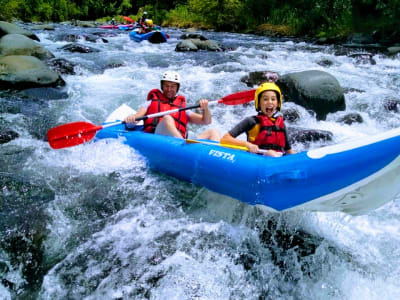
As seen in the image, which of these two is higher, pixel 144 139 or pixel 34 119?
pixel 144 139

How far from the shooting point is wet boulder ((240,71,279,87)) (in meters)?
6.35

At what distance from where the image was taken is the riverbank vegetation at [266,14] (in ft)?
48.2

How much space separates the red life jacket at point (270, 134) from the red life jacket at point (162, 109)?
1.09 meters

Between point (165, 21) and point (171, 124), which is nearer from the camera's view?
point (171, 124)

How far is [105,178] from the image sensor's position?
11.0 feet

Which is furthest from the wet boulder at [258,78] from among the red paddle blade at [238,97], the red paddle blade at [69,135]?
the red paddle blade at [69,135]

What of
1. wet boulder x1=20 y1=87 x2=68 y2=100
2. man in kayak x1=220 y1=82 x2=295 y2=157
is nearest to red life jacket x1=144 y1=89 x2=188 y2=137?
man in kayak x1=220 y1=82 x2=295 y2=157

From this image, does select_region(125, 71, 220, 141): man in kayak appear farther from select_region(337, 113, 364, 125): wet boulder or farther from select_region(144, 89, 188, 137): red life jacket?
select_region(337, 113, 364, 125): wet boulder

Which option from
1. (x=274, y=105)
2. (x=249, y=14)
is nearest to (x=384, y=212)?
(x=274, y=105)

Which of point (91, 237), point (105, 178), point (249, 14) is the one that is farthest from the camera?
point (249, 14)

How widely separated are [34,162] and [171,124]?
146 centimetres

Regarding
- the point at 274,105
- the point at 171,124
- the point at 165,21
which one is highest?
the point at 274,105

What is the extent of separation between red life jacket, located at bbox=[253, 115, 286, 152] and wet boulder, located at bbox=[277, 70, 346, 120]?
2.61 metres

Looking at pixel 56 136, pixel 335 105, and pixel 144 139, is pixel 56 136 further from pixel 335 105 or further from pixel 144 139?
pixel 335 105
